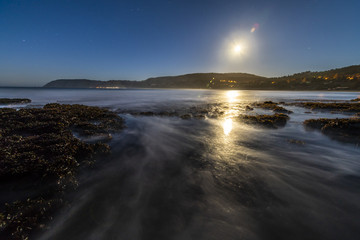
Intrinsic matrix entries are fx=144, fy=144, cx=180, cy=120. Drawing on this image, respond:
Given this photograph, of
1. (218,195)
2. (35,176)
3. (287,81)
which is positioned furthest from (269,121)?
(287,81)

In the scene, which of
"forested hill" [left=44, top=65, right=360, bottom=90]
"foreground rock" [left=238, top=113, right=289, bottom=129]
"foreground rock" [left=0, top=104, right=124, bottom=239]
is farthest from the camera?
"forested hill" [left=44, top=65, right=360, bottom=90]

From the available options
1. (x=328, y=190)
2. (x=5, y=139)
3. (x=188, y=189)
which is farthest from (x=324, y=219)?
(x=5, y=139)

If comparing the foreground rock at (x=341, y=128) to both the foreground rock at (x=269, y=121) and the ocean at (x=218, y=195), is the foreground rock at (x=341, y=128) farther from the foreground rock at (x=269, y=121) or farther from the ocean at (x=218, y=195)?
the foreground rock at (x=269, y=121)

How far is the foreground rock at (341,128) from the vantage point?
284 inches

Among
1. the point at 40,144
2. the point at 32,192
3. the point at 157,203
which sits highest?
the point at 40,144

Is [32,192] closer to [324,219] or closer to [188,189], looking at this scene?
[188,189]

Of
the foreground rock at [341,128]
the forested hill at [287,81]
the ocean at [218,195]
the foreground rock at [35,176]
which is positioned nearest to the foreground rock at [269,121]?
the foreground rock at [341,128]

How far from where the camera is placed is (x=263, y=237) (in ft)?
8.11

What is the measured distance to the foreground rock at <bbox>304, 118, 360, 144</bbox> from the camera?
7202 millimetres

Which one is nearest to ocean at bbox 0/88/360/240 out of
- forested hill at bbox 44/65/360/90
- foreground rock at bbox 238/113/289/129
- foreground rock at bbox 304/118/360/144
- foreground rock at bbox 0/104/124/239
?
foreground rock at bbox 0/104/124/239

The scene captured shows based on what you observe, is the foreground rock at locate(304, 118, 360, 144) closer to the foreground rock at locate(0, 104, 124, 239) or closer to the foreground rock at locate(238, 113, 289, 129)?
the foreground rock at locate(238, 113, 289, 129)

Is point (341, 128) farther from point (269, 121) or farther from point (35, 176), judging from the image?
point (35, 176)

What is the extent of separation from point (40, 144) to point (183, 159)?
5.26 metres

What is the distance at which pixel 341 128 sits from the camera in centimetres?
839
